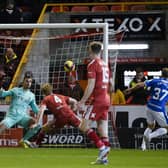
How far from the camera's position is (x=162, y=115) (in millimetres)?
18266

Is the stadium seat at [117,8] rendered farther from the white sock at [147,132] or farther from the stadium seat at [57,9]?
the white sock at [147,132]

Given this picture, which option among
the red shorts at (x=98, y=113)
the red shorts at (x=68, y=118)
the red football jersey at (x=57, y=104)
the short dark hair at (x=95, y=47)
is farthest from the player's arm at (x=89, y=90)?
the red football jersey at (x=57, y=104)

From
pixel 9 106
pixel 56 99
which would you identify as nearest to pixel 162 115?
pixel 56 99

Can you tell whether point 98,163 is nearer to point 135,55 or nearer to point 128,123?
point 128,123

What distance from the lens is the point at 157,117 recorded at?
18.3 meters

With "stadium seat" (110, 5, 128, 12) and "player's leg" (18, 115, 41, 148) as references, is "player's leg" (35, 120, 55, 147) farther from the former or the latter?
"stadium seat" (110, 5, 128, 12)

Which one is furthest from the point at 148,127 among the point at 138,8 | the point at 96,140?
the point at 138,8

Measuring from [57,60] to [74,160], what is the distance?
6.63 m

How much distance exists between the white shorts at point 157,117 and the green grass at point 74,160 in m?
1.35

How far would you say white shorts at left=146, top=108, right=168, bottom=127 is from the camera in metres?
18.3

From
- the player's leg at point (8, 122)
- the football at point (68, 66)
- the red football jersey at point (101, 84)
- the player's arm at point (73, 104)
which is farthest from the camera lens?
the football at point (68, 66)

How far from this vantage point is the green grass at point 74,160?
1293cm

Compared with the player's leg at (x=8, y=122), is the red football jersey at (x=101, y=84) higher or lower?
higher

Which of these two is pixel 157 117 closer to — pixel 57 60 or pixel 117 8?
pixel 57 60
